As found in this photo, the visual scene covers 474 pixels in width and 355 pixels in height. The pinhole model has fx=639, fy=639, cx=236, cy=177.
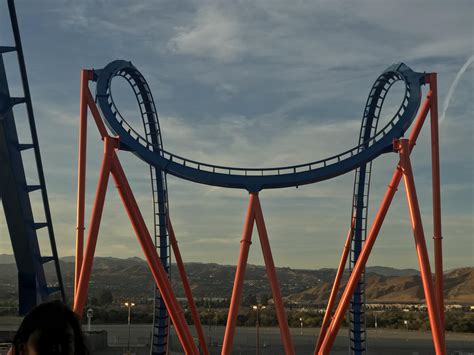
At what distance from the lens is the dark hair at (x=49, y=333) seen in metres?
1.72

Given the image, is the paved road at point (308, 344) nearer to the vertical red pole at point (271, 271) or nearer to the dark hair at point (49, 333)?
the vertical red pole at point (271, 271)

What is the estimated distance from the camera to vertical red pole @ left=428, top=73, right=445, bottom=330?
17859mm

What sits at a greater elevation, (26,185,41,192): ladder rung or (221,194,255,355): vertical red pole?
(26,185,41,192): ladder rung

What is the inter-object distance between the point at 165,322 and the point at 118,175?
7168 mm

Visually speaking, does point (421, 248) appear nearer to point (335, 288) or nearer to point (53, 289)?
point (335, 288)

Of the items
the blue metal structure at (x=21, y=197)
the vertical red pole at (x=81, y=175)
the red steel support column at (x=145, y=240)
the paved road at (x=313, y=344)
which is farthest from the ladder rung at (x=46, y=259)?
the paved road at (x=313, y=344)

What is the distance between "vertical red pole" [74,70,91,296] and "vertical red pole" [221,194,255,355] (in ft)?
13.4

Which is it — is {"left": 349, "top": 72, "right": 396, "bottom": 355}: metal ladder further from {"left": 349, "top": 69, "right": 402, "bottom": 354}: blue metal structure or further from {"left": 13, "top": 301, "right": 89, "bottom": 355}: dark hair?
{"left": 13, "top": 301, "right": 89, "bottom": 355}: dark hair

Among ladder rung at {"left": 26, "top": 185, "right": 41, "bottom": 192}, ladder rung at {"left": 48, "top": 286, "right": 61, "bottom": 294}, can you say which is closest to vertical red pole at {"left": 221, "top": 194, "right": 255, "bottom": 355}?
ladder rung at {"left": 48, "top": 286, "right": 61, "bottom": 294}

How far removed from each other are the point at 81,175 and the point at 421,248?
9.29m

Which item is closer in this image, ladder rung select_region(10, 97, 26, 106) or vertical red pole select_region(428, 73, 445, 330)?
ladder rung select_region(10, 97, 26, 106)

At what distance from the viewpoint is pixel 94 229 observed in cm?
1614

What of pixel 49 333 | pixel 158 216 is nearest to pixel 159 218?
pixel 158 216

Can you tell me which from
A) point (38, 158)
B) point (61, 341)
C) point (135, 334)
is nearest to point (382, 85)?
point (38, 158)
